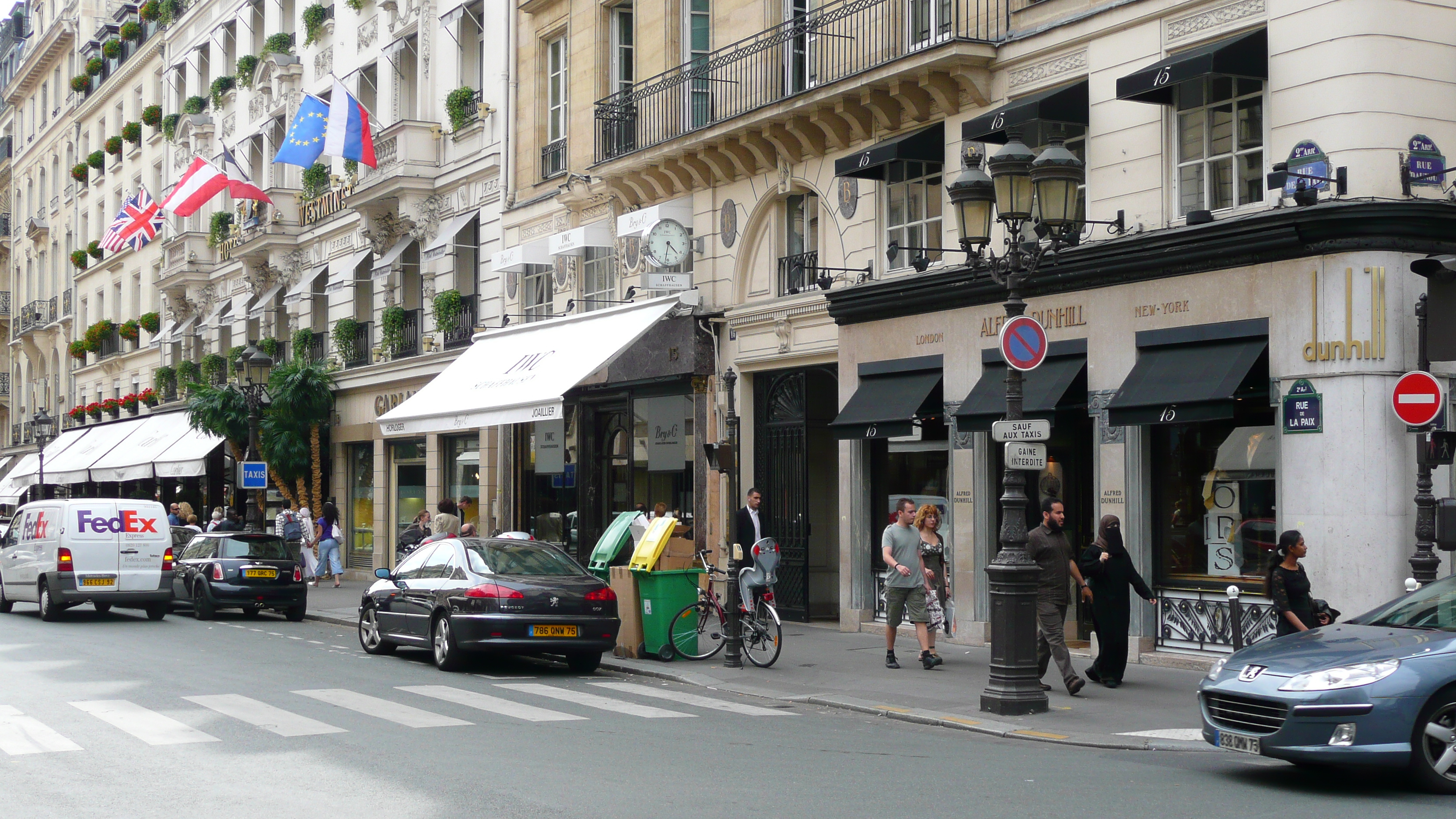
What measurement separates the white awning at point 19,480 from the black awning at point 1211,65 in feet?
137

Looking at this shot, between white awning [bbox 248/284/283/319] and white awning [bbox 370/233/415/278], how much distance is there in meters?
6.71

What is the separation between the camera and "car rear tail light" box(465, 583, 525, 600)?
49.7 ft

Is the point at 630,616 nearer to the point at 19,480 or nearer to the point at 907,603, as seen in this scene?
the point at 907,603

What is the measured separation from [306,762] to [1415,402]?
916 centimetres

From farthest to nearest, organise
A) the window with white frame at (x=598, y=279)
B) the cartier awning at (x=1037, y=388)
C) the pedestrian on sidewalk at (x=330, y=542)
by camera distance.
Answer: the pedestrian on sidewalk at (x=330, y=542), the window with white frame at (x=598, y=279), the cartier awning at (x=1037, y=388)

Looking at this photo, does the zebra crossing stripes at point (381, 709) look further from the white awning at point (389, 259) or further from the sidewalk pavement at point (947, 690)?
the white awning at point (389, 259)

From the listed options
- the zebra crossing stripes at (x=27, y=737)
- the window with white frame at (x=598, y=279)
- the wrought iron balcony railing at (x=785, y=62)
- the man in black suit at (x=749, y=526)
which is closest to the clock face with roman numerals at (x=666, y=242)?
the wrought iron balcony railing at (x=785, y=62)

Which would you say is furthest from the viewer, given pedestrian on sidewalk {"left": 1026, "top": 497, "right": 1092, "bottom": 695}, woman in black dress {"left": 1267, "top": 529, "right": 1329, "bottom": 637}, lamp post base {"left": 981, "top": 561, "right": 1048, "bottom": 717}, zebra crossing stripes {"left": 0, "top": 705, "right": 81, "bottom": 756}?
pedestrian on sidewalk {"left": 1026, "top": 497, "right": 1092, "bottom": 695}

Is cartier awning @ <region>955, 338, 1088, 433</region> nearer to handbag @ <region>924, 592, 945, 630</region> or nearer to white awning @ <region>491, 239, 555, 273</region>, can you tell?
handbag @ <region>924, 592, 945, 630</region>

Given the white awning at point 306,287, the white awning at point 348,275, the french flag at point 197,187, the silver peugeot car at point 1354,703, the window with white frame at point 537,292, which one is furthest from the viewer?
the white awning at point 306,287

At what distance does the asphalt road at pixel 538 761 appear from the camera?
8.08 meters

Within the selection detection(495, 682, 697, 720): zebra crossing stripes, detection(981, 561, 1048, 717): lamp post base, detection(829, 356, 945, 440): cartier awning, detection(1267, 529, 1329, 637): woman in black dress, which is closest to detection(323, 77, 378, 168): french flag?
detection(829, 356, 945, 440): cartier awning

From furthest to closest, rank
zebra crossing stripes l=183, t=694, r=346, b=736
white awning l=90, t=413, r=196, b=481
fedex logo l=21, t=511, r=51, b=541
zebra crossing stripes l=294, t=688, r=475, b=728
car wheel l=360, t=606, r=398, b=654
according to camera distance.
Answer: white awning l=90, t=413, r=196, b=481 → fedex logo l=21, t=511, r=51, b=541 → car wheel l=360, t=606, r=398, b=654 → zebra crossing stripes l=294, t=688, r=475, b=728 → zebra crossing stripes l=183, t=694, r=346, b=736

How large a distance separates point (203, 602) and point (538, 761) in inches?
590
